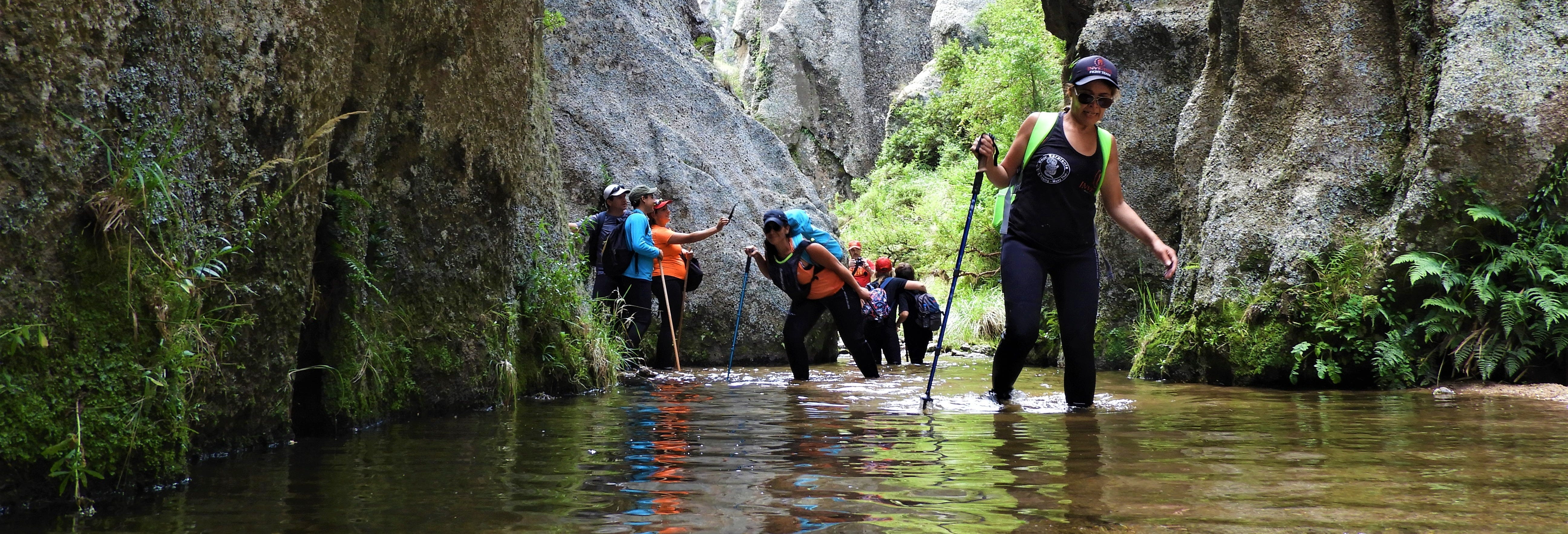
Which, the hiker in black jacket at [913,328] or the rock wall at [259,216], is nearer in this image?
the rock wall at [259,216]

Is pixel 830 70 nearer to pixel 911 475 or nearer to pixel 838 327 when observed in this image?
pixel 838 327

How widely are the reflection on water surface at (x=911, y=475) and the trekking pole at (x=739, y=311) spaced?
5.03m

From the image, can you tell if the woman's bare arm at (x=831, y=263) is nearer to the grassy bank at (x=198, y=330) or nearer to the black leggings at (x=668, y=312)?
the black leggings at (x=668, y=312)

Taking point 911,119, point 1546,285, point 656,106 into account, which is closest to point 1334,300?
point 1546,285

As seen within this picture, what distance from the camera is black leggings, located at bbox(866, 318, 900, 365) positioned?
12430 millimetres

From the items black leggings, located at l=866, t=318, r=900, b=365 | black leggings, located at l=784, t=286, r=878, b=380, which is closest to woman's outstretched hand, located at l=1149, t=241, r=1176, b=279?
black leggings, located at l=784, t=286, r=878, b=380

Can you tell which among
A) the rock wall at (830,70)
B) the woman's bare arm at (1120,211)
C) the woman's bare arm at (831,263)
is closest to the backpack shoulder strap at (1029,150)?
the woman's bare arm at (1120,211)

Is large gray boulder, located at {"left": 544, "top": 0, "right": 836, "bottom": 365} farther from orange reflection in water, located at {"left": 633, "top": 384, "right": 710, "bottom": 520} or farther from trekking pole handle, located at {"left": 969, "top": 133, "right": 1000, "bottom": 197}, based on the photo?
trekking pole handle, located at {"left": 969, "top": 133, "right": 1000, "bottom": 197}

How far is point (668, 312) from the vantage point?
10617 mm

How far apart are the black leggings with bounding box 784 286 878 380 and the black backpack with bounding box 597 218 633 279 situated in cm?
162

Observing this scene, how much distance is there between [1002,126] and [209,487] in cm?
2307

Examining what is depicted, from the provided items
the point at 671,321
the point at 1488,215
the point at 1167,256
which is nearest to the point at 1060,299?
the point at 1167,256

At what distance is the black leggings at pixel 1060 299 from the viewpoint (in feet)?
18.3

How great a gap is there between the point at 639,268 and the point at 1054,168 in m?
5.21
